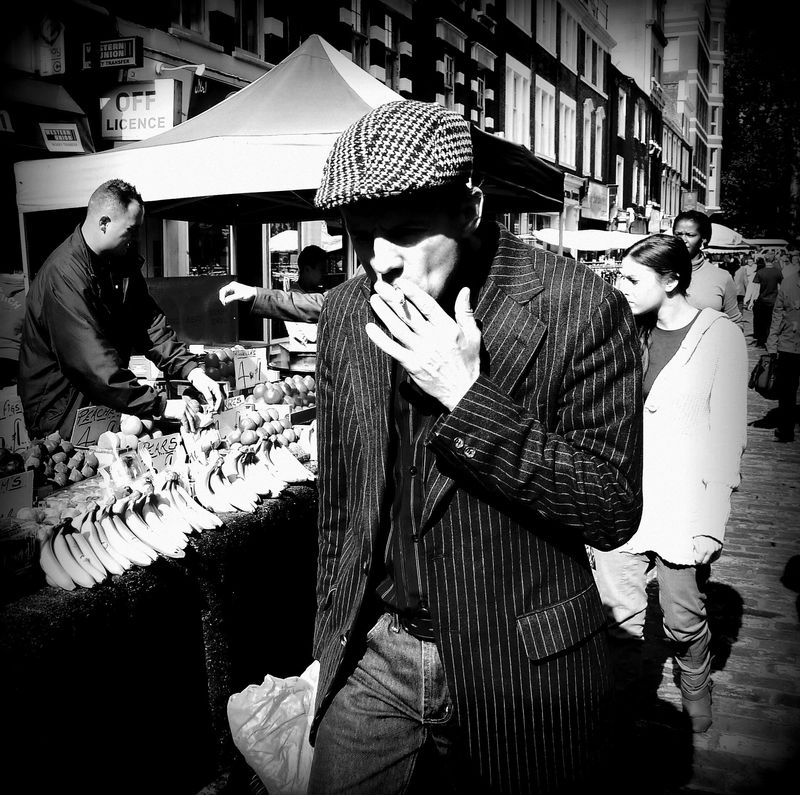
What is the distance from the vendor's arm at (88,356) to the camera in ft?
13.2

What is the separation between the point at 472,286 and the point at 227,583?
70.5 inches

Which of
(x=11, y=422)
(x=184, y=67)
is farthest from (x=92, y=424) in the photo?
(x=184, y=67)

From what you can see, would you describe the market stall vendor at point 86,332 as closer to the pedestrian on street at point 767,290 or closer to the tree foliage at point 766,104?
the tree foliage at point 766,104

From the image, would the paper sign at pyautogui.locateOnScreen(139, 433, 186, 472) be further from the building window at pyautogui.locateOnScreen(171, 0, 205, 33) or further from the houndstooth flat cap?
the building window at pyautogui.locateOnScreen(171, 0, 205, 33)

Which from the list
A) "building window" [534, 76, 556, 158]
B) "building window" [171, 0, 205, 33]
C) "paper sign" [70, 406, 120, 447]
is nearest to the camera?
"paper sign" [70, 406, 120, 447]

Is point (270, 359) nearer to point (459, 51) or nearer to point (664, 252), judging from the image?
point (664, 252)

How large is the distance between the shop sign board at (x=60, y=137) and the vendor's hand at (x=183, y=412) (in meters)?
6.89

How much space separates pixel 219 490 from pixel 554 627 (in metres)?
1.88

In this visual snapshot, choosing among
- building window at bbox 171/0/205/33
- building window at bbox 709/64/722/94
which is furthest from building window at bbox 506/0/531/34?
building window at bbox 709/64/722/94

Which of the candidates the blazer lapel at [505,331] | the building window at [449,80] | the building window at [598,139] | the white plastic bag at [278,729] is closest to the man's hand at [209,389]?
the white plastic bag at [278,729]

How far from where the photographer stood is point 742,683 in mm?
3924

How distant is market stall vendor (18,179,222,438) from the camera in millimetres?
4055

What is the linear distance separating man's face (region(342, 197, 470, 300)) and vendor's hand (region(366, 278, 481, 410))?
0.20ft

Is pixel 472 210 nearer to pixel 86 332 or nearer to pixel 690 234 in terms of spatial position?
pixel 86 332
